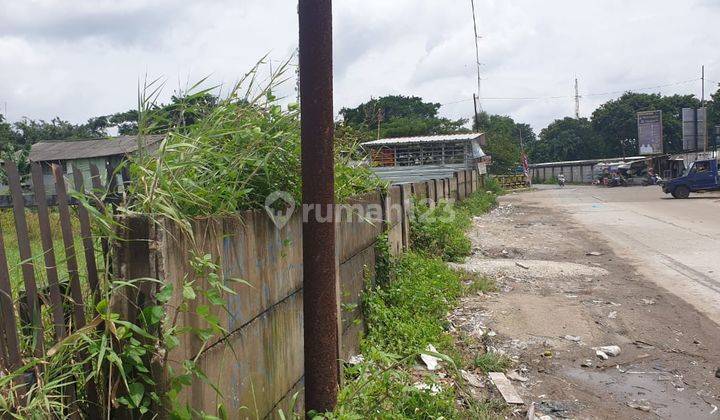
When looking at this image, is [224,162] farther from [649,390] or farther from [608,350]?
[608,350]

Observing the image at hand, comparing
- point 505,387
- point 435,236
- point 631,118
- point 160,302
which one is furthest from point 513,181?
point 160,302

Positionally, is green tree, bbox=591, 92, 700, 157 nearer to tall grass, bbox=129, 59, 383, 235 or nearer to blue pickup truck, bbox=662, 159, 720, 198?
blue pickup truck, bbox=662, 159, 720, 198

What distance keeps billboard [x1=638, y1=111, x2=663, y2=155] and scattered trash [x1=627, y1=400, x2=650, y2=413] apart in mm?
53637

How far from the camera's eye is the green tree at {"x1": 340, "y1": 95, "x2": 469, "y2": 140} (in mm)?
5031

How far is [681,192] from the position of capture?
29.5 meters

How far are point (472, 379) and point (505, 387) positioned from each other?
295mm

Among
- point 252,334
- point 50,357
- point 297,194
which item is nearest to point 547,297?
point 297,194

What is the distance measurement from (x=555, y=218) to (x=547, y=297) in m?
12.8

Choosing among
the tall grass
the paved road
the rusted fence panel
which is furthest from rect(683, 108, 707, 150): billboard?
the tall grass

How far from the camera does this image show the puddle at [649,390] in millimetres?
4297

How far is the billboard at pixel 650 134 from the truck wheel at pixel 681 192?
25422mm

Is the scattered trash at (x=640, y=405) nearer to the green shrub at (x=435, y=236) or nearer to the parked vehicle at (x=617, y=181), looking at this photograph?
the green shrub at (x=435, y=236)

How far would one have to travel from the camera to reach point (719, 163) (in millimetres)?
32969

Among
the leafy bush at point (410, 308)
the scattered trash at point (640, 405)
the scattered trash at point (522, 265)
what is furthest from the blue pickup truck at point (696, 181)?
the scattered trash at point (640, 405)
